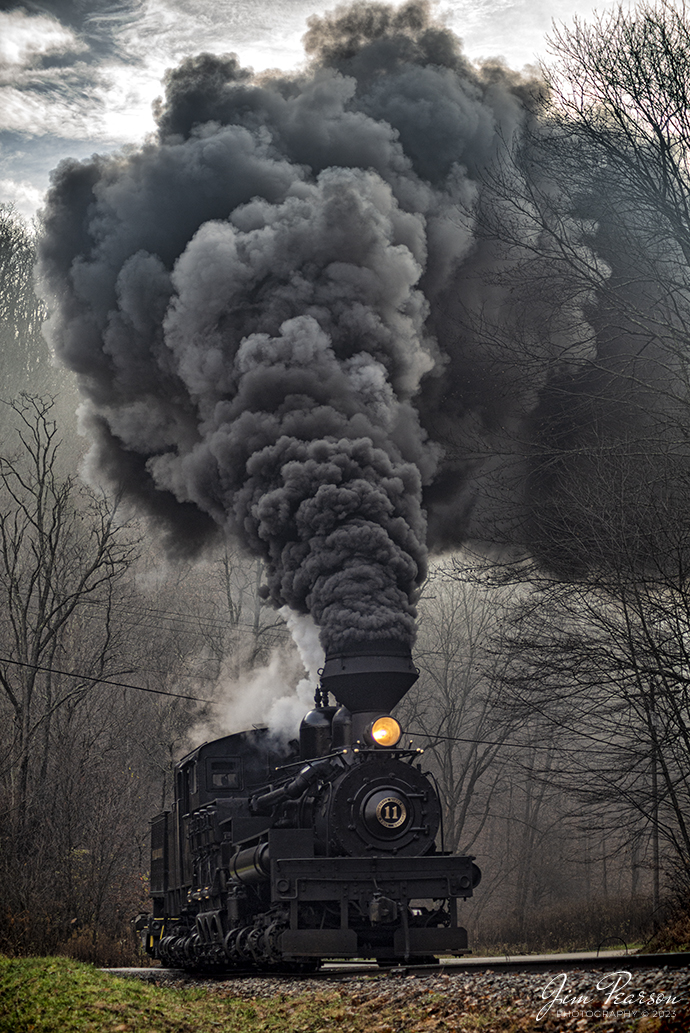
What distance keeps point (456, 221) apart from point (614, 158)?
3.39 metres

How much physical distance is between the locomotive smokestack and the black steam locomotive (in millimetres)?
12

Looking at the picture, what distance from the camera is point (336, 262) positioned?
480 inches

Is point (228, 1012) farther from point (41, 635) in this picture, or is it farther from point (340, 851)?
point (41, 635)

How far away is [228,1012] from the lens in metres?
7.83

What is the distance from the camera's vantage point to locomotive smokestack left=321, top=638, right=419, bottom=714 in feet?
32.3

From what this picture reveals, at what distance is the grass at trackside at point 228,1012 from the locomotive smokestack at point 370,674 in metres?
2.90

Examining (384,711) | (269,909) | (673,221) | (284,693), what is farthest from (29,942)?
(673,221)

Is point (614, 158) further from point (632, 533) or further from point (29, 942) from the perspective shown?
point (29, 942)
